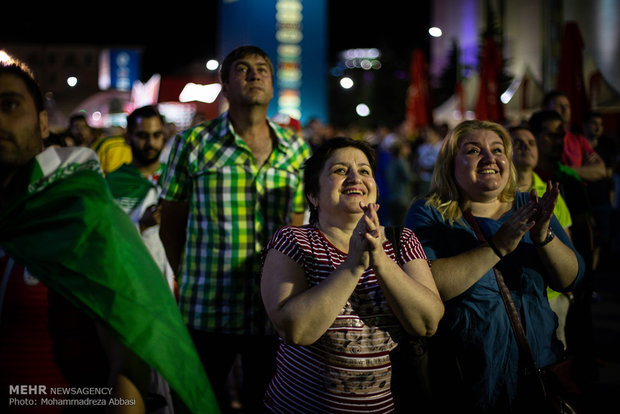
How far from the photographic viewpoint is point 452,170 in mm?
3400

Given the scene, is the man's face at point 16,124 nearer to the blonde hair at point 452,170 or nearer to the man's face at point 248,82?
the man's face at point 248,82

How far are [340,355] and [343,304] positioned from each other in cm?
26

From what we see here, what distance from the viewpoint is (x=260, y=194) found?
141 inches

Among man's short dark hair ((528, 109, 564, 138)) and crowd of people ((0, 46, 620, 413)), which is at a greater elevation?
man's short dark hair ((528, 109, 564, 138))

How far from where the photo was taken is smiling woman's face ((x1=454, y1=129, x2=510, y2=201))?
323cm

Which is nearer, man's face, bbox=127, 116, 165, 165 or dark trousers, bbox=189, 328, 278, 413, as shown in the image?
dark trousers, bbox=189, 328, 278, 413

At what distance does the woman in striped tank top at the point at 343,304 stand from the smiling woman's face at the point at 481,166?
69 cm

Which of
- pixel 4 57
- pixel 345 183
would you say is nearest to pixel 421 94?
pixel 345 183

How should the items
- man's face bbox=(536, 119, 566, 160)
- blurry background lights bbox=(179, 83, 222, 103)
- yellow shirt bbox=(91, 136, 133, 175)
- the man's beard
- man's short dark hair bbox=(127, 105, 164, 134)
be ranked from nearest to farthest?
man's face bbox=(536, 119, 566, 160) → the man's beard → man's short dark hair bbox=(127, 105, 164, 134) → yellow shirt bbox=(91, 136, 133, 175) → blurry background lights bbox=(179, 83, 222, 103)

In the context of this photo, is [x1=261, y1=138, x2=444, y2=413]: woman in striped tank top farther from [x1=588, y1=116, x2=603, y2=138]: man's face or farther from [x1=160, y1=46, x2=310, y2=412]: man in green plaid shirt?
[x1=588, y1=116, x2=603, y2=138]: man's face

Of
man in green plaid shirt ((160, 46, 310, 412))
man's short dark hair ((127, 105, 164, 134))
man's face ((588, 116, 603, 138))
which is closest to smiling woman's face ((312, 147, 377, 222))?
man in green plaid shirt ((160, 46, 310, 412))

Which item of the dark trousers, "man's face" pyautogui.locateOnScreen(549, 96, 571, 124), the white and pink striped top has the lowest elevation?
the dark trousers

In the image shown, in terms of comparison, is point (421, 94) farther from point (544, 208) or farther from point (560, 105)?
point (544, 208)

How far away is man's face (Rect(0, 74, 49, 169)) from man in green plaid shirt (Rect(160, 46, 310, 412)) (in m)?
1.59
